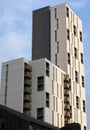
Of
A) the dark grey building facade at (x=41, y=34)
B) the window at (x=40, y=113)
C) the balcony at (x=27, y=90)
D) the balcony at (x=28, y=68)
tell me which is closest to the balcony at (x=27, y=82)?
the balcony at (x=27, y=90)

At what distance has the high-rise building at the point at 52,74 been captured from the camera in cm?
12769

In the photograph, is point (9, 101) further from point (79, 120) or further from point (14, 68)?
point (79, 120)

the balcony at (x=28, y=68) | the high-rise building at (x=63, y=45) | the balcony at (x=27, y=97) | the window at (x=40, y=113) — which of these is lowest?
the window at (x=40, y=113)

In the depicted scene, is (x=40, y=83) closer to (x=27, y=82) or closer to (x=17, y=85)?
(x=27, y=82)

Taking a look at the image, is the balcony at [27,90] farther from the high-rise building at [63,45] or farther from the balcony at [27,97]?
the high-rise building at [63,45]

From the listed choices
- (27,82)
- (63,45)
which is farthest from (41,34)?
(27,82)

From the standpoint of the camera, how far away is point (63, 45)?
14388 cm

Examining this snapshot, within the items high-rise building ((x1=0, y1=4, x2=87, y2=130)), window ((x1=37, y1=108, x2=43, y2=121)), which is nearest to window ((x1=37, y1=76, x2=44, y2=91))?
high-rise building ((x1=0, y1=4, x2=87, y2=130))

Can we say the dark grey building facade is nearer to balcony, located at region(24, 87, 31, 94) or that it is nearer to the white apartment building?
the white apartment building

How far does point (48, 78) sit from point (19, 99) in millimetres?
11776

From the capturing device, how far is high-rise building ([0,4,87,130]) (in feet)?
419

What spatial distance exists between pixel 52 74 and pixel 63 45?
49.7ft

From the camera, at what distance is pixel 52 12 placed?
495ft

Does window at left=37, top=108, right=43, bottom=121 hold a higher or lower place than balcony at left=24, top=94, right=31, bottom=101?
lower
